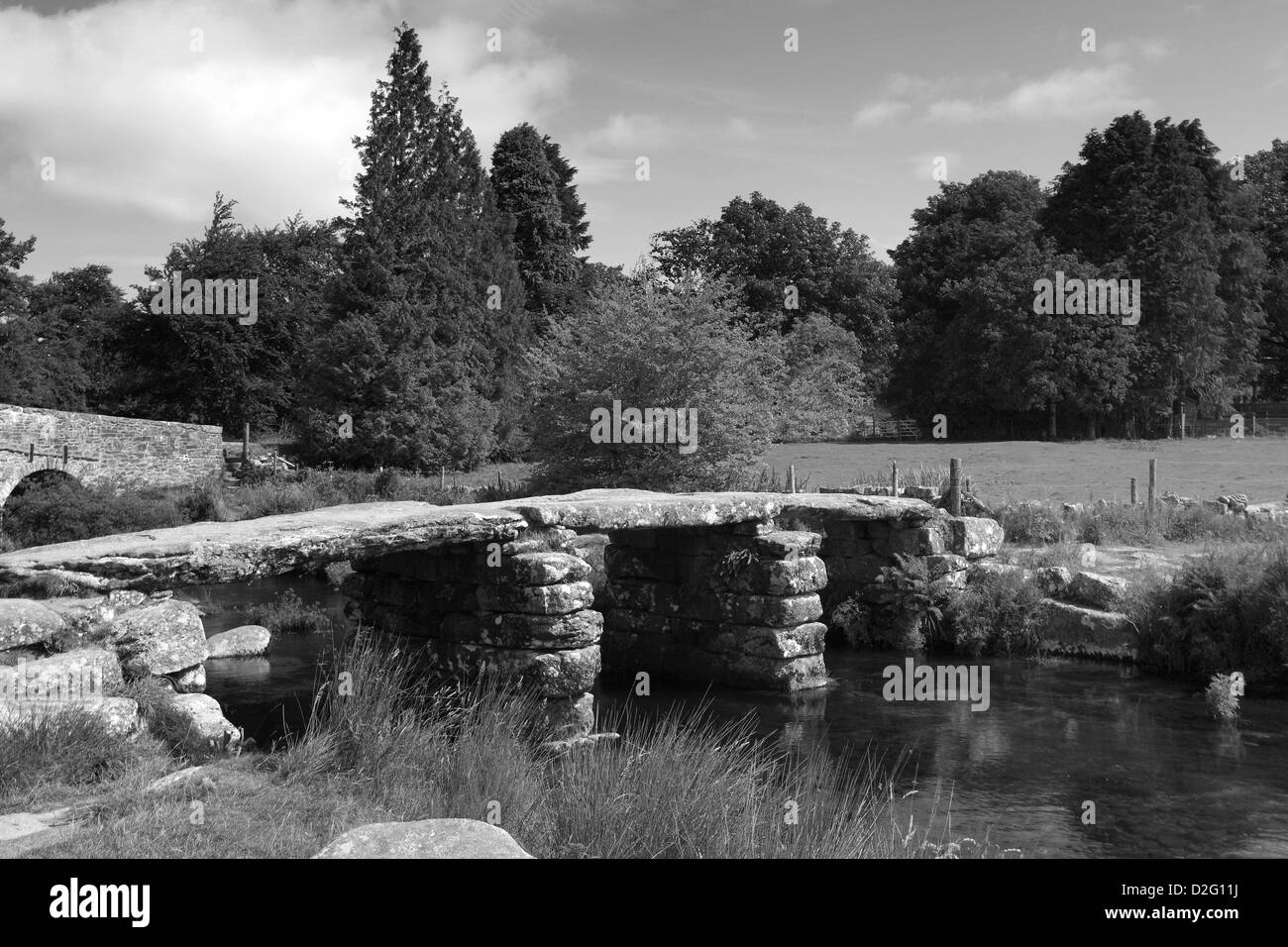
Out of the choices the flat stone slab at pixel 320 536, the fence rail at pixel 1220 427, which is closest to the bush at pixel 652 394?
the flat stone slab at pixel 320 536

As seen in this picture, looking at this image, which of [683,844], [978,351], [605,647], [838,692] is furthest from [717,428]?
[978,351]

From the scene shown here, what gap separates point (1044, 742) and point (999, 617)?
14.9 feet

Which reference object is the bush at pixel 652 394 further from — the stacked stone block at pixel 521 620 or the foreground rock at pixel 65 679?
the foreground rock at pixel 65 679

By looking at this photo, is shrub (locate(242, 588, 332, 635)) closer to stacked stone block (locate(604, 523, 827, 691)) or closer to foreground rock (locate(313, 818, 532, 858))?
stacked stone block (locate(604, 523, 827, 691))

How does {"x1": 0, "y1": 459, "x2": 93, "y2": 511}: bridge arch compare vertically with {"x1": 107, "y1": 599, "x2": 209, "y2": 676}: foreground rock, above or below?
above

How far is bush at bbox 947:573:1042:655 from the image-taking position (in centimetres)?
1522

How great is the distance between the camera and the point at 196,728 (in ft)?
25.5

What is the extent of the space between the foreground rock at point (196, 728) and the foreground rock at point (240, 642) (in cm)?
694

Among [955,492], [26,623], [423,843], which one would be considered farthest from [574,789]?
[955,492]

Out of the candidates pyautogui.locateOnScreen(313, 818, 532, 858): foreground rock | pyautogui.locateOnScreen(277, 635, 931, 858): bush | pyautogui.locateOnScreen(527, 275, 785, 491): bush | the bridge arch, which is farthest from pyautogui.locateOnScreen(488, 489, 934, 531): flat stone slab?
the bridge arch

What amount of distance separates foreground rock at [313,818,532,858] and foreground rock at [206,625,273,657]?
1164 cm

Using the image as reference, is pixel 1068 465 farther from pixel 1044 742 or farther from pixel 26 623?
pixel 26 623
